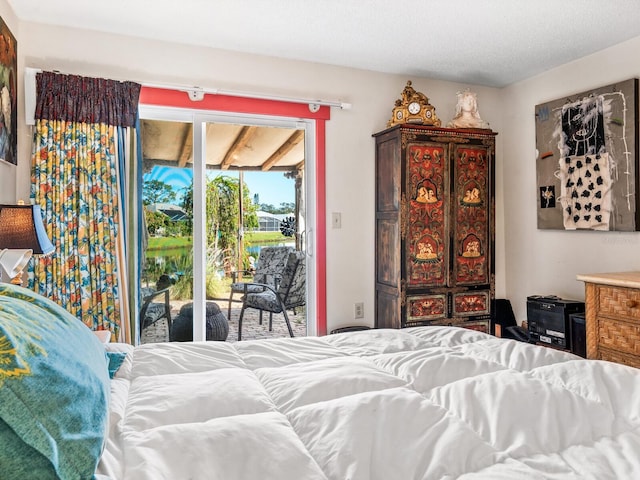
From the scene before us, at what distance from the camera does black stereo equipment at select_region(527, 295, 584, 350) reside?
322 cm

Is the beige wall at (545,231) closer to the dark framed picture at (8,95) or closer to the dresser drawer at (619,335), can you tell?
the dresser drawer at (619,335)

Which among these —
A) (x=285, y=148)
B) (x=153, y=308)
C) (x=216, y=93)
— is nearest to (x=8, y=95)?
(x=216, y=93)

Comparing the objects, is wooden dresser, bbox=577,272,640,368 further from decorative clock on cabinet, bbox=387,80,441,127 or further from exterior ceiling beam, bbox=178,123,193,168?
exterior ceiling beam, bbox=178,123,193,168

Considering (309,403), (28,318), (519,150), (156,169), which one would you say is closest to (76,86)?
(156,169)

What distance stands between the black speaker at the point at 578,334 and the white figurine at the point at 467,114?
1694mm

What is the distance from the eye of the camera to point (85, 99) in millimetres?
2930

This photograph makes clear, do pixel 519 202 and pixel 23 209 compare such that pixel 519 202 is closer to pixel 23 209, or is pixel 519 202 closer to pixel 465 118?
pixel 465 118

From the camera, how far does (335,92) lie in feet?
12.3

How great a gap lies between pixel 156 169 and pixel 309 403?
2.68m

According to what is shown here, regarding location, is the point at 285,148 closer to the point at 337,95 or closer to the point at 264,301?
the point at 337,95

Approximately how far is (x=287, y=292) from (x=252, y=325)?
0.39 meters

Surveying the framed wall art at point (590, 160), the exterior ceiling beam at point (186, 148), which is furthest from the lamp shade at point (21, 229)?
the framed wall art at point (590, 160)

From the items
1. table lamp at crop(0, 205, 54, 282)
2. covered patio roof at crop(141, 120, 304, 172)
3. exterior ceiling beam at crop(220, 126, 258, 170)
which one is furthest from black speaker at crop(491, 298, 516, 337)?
table lamp at crop(0, 205, 54, 282)

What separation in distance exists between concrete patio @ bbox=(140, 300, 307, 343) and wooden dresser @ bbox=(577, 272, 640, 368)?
2080 millimetres
